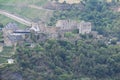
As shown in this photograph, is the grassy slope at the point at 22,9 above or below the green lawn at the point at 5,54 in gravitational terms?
above

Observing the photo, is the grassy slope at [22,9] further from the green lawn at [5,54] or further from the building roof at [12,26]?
the green lawn at [5,54]

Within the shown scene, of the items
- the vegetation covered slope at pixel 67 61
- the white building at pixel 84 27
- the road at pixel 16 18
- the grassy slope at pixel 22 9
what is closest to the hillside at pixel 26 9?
the grassy slope at pixel 22 9

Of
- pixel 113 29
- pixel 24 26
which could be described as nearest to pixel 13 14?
pixel 24 26

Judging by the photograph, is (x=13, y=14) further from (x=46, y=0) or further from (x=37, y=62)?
(x=37, y=62)

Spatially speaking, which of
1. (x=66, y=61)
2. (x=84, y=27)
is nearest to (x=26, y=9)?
(x=84, y=27)

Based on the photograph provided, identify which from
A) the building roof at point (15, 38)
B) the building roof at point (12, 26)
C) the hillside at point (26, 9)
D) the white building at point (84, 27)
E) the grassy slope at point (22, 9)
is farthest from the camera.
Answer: the hillside at point (26, 9)

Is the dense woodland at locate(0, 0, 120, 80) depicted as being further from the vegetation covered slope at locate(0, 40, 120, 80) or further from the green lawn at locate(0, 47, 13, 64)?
the green lawn at locate(0, 47, 13, 64)

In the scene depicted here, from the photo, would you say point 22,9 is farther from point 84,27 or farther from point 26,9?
point 84,27

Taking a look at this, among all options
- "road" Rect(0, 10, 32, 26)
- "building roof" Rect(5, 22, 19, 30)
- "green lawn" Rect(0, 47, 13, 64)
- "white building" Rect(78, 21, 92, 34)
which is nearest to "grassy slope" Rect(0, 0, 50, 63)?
"road" Rect(0, 10, 32, 26)

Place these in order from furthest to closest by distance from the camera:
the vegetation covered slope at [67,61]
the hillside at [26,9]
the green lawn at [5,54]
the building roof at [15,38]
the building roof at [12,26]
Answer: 1. the hillside at [26,9]
2. the building roof at [12,26]
3. the building roof at [15,38]
4. the green lawn at [5,54]
5. the vegetation covered slope at [67,61]
